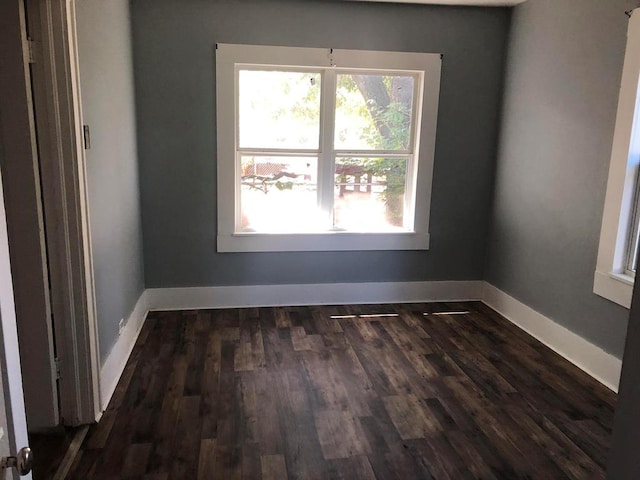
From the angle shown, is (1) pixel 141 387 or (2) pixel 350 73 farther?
(2) pixel 350 73

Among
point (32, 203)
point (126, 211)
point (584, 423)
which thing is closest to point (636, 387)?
point (584, 423)

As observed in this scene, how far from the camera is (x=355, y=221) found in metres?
4.45

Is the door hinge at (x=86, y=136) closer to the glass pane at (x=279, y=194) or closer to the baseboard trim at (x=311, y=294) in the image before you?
the glass pane at (x=279, y=194)

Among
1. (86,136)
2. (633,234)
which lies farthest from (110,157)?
(633,234)

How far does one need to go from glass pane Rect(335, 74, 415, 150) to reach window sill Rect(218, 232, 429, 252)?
29.1 inches

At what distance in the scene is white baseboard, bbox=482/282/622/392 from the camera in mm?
3166

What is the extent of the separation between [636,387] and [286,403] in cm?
217

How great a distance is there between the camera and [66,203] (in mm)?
2336

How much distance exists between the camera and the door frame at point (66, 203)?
221cm

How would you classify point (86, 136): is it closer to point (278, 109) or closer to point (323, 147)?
point (278, 109)

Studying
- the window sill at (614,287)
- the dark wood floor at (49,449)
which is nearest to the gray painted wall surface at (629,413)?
the dark wood floor at (49,449)

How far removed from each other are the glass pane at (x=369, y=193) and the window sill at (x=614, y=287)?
1.70 m

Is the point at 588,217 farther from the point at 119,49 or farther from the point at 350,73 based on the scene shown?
the point at 119,49

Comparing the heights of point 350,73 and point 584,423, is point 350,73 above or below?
→ above
